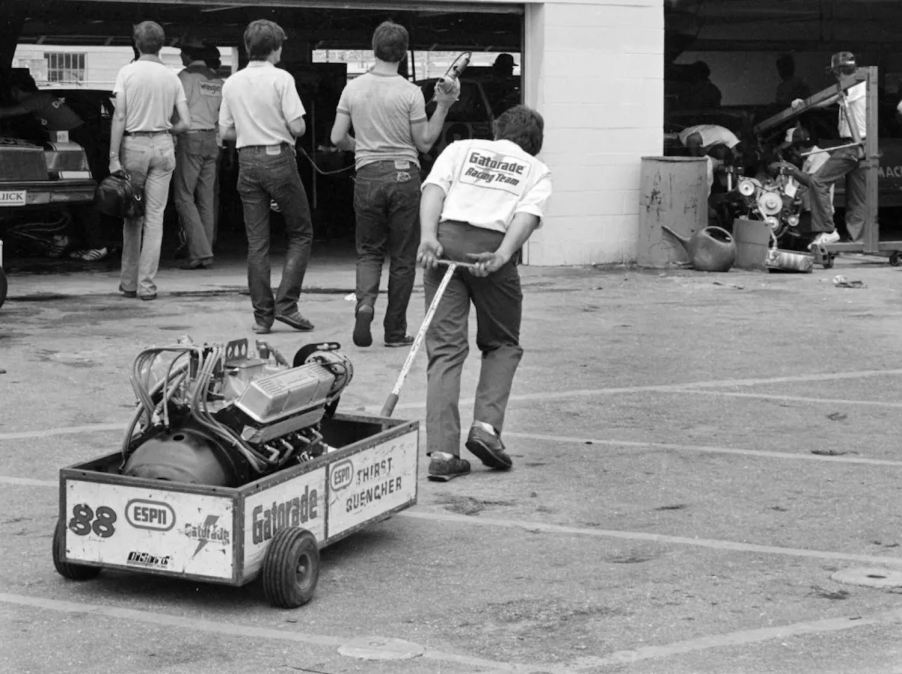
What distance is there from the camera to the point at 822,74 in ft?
85.3

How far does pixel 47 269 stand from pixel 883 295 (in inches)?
290

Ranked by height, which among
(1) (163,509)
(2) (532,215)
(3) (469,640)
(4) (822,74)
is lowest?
(3) (469,640)

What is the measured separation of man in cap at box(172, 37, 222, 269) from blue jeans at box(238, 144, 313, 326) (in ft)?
12.7

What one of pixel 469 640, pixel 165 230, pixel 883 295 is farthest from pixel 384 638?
pixel 165 230

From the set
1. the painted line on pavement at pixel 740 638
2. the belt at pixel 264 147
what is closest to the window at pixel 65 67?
the belt at pixel 264 147

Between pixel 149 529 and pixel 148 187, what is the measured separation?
24.4 feet

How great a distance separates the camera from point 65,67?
1610 inches

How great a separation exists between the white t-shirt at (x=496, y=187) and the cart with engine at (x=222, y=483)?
1.41 metres

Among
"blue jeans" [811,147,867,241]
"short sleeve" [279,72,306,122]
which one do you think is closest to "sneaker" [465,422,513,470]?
"short sleeve" [279,72,306,122]

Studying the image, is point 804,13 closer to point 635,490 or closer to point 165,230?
point 165,230

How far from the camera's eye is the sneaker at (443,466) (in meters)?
7.09

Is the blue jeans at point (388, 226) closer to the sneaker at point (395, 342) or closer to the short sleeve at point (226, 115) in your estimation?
the sneaker at point (395, 342)

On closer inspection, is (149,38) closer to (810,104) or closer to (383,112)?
(383,112)

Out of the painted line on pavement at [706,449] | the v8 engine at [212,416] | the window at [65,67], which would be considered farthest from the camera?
the window at [65,67]
